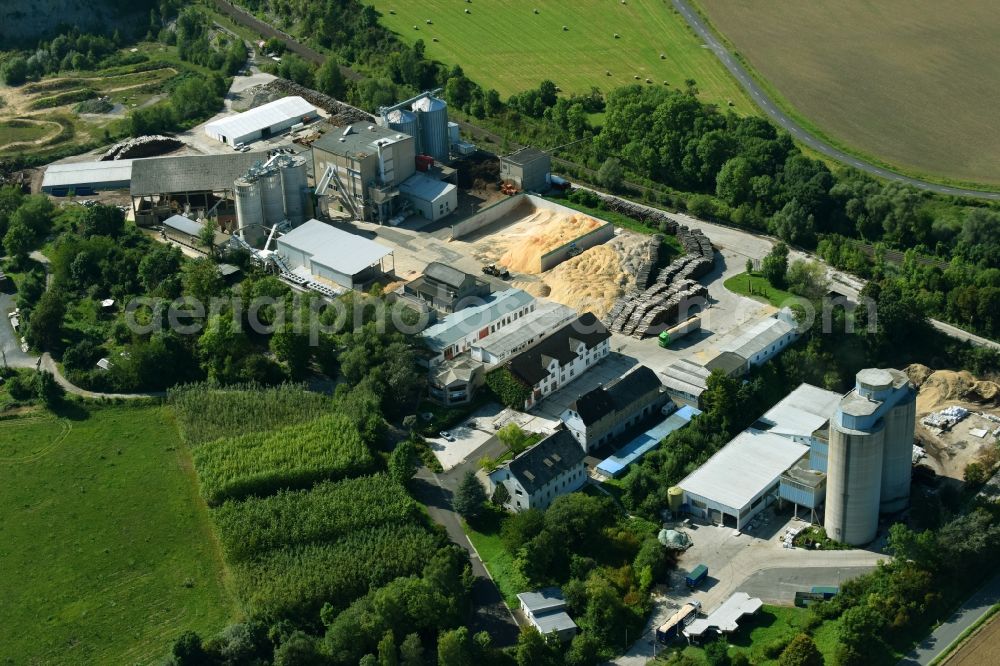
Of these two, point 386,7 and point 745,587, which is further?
point 386,7

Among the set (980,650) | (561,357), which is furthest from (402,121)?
(980,650)

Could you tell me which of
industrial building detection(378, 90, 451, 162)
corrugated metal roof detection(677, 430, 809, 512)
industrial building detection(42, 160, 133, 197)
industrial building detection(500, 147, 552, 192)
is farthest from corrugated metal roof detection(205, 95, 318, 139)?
corrugated metal roof detection(677, 430, 809, 512)

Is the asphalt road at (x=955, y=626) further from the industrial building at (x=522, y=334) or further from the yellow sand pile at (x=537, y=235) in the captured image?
the yellow sand pile at (x=537, y=235)

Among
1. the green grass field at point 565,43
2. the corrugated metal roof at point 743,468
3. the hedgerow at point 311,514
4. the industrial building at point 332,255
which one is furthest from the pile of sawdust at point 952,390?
the green grass field at point 565,43

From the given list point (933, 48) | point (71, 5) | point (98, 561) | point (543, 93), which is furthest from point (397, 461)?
point (71, 5)

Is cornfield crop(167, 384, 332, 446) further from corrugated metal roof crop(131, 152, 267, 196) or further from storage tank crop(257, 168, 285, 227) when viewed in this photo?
corrugated metal roof crop(131, 152, 267, 196)

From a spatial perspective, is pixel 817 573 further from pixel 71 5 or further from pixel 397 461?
pixel 71 5
